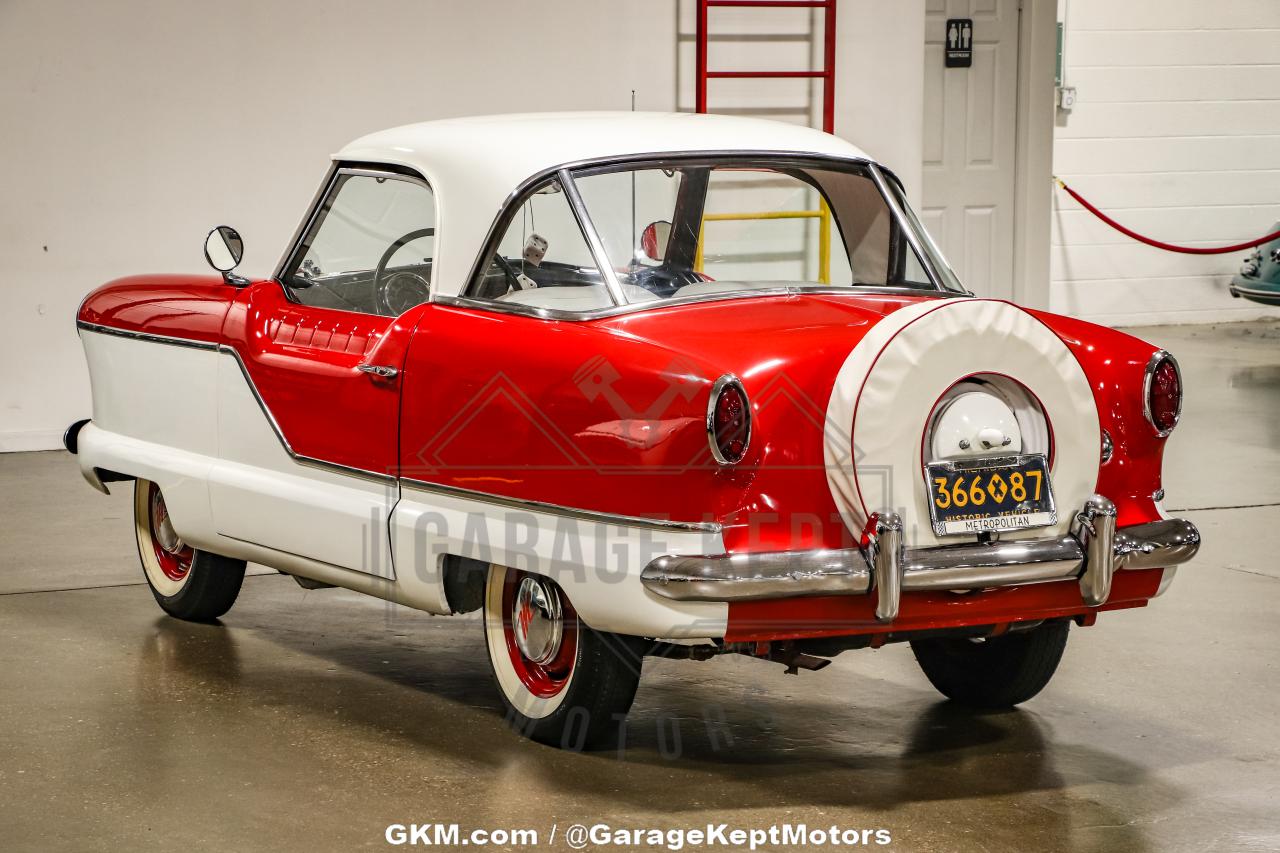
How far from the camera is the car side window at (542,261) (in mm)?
4453

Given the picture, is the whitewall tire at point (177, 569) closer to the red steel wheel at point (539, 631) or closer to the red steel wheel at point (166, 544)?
the red steel wheel at point (166, 544)

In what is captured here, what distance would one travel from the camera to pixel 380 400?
4637 millimetres

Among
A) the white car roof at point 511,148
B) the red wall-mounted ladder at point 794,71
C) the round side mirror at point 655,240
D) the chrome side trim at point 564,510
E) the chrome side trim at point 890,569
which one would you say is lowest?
the chrome side trim at point 890,569

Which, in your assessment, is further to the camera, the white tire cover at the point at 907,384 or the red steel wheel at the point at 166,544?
the red steel wheel at the point at 166,544

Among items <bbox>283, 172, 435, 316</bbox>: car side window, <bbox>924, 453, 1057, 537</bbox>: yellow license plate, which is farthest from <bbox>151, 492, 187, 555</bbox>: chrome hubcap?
<bbox>924, 453, 1057, 537</bbox>: yellow license plate

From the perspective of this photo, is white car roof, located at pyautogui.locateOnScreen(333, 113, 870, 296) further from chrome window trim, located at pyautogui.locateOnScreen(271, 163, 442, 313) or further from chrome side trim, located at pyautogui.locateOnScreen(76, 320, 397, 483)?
chrome side trim, located at pyautogui.locateOnScreen(76, 320, 397, 483)

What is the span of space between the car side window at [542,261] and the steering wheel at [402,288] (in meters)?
0.50

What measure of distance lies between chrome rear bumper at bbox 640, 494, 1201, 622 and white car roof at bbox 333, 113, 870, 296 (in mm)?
1245

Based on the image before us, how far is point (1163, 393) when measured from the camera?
4320mm

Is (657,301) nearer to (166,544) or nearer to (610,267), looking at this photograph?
(610,267)

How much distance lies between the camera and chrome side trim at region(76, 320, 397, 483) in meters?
4.72

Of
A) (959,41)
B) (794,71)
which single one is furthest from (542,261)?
(959,41)

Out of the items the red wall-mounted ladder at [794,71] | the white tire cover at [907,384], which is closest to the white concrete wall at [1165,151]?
the red wall-mounted ladder at [794,71]

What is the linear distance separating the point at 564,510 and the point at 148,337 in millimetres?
2095
